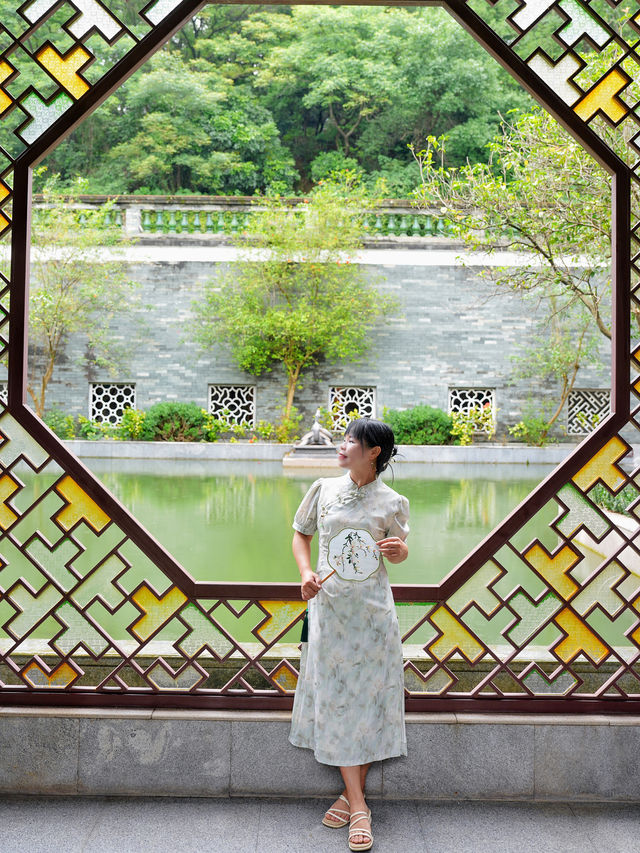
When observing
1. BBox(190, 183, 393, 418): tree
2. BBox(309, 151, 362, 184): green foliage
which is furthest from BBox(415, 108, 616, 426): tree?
BBox(309, 151, 362, 184): green foliage

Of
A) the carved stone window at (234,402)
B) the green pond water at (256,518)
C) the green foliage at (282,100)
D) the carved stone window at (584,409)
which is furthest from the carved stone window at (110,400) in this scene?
the carved stone window at (584,409)

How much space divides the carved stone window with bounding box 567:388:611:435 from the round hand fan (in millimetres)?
12264

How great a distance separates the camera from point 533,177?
6.09 meters

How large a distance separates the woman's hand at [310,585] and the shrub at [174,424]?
1095 centimetres

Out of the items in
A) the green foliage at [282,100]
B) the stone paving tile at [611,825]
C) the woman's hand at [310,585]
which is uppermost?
the green foliage at [282,100]

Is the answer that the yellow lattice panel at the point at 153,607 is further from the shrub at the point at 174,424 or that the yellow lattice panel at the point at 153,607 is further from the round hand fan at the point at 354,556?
the shrub at the point at 174,424

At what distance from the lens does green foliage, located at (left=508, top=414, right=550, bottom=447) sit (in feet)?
43.1

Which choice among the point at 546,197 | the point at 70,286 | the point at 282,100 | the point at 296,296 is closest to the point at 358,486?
the point at 546,197

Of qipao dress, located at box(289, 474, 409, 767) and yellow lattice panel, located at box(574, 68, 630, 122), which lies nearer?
qipao dress, located at box(289, 474, 409, 767)

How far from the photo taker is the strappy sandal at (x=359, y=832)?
1925mm

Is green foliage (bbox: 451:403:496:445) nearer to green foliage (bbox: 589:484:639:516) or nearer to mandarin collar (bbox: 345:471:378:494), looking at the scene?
green foliage (bbox: 589:484:639:516)

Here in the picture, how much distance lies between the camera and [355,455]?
80.1 inches

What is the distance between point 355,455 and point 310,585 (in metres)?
0.37

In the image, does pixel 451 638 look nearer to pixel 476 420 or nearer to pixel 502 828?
pixel 502 828
